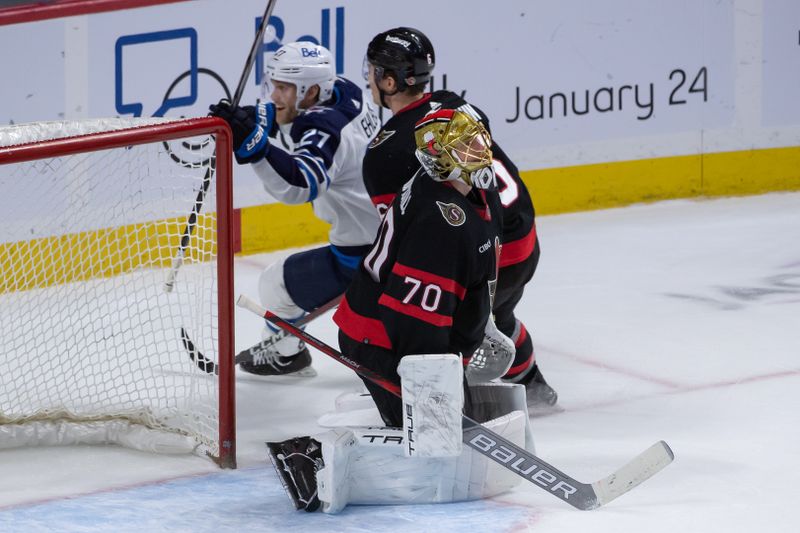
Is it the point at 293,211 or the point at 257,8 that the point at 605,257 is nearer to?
the point at 293,211

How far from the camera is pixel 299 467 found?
3.15 meters

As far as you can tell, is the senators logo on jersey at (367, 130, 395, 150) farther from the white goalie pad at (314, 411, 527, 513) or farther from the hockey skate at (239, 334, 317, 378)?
the hockey skate at (239, 334, 317, 378)

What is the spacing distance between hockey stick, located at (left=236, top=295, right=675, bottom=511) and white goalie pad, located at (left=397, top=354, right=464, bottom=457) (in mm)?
115

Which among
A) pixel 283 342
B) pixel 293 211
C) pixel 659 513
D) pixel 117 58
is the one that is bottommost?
pixel 659 513

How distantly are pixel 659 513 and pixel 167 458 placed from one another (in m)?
1.15

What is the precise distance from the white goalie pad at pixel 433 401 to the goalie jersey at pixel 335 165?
0.91 m

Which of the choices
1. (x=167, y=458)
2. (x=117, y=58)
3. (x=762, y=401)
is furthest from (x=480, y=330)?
(x=117, y=58)

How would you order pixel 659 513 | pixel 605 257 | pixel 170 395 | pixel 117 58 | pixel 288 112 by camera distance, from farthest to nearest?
pixel 605 257, pixel 117 58, pixel 288 112, pixel 170 395, pixel 659 513

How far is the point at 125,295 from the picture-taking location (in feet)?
13.4

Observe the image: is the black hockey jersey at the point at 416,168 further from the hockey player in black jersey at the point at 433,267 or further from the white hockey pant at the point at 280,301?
the white hockey pant at the point at 280,301

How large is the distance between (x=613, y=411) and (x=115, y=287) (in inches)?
54.7

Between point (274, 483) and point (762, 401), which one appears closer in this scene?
point (274, 483)

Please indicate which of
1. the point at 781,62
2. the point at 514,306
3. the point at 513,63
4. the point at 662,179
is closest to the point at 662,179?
the point at 662,179

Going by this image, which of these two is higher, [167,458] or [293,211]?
[293,211]
